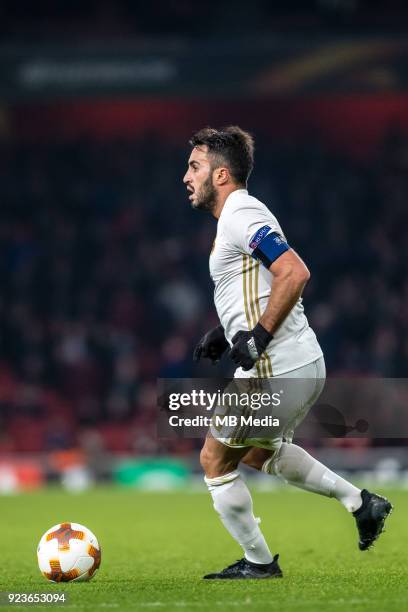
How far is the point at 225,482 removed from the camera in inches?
233

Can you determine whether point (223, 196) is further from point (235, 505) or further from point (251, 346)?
point (235, 505)

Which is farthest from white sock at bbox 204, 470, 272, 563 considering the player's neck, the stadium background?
the stadium background

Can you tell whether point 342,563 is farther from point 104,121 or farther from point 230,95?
point 104,121

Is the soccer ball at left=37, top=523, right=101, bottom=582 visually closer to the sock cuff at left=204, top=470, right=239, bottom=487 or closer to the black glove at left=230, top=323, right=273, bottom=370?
the sock cuff at left=204, top=470, right=239, bottom=487

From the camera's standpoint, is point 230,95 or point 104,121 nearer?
point 230,95

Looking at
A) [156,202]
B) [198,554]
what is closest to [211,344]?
[198,554]

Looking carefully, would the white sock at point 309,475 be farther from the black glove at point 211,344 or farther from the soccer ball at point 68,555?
the soccer ball at point 68,555

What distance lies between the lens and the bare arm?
555 cm

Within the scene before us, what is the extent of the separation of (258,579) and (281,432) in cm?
73

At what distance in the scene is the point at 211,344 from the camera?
20.7 ft

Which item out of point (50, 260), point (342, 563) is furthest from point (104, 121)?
point (342, 563)

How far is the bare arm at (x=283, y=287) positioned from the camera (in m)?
5.55

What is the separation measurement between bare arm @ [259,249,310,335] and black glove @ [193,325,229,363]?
2.38 feet

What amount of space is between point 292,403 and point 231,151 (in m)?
1.24
